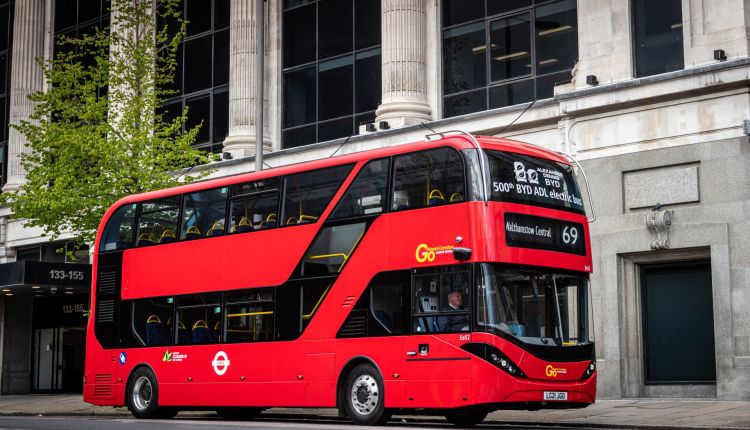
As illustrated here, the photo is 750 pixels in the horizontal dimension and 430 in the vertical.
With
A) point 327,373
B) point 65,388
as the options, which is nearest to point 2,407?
point 65,388

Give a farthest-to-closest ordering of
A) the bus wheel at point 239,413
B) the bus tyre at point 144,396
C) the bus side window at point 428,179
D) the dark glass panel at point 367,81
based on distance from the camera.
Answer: the dark glass panel at point 367,81
the bus wheel at point 239,413
the bus tyre at point 144,396
the bus side window at point 428,179

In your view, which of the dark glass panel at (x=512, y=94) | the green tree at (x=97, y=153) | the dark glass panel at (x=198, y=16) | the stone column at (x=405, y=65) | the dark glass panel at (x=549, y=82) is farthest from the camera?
the dark glass panel at (x=198, y=16)

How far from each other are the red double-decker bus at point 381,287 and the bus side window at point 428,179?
0.08 feet

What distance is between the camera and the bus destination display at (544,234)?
50.7 feet

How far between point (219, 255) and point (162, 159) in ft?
23.9

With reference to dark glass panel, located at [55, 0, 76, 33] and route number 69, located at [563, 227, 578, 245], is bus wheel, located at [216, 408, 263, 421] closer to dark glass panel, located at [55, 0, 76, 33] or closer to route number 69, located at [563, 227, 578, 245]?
route number 69, located at [563, 227, 578, 245]

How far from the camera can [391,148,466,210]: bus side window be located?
51.8 ft

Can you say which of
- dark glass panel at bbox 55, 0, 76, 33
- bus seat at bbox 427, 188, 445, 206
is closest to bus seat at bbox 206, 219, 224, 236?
bus seat at bbox 427, 188, 445, 206

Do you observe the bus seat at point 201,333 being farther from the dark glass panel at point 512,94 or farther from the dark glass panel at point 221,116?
the dark glass panel at point 221,116

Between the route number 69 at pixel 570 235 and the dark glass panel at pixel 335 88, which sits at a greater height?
the dark glass panel at pixel 335 88

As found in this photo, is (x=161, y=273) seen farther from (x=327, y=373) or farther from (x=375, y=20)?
(x=375, y=20)

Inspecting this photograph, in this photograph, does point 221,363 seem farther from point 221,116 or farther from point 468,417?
point 221,116

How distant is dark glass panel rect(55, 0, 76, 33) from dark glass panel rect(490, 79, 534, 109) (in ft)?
63.9

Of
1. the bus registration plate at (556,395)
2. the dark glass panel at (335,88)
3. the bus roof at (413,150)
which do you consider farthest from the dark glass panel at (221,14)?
the bus registration plate at (556,395)
